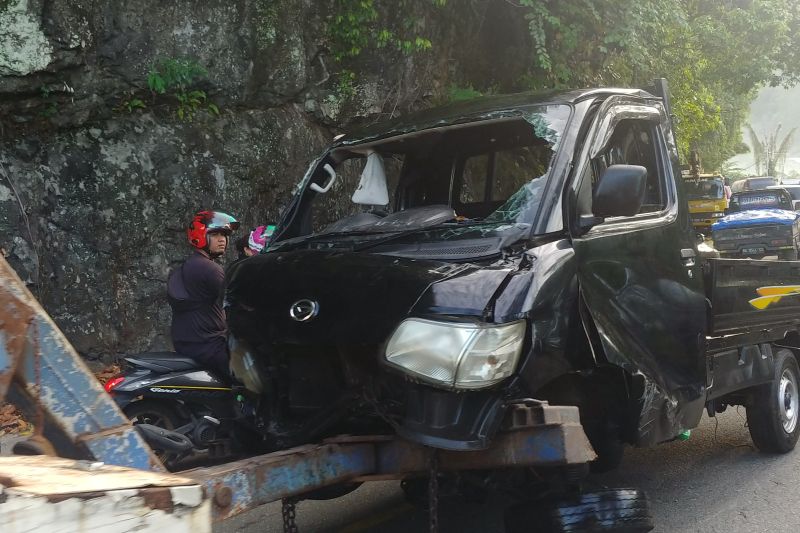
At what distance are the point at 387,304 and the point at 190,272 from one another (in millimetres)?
3307

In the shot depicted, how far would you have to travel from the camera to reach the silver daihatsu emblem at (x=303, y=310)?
124 inches

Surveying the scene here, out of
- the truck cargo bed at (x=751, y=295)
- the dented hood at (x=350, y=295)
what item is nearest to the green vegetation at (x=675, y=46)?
the truck cargo bed at (x=751, y=295)

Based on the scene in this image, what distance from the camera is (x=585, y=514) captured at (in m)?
3.21

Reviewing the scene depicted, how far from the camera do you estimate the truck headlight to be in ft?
9.33

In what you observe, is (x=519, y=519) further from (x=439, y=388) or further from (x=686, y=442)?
(x=686, y=442)

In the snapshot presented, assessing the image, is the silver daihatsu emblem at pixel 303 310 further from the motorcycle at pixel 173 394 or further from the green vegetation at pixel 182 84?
the green vegetation at pixel 182 84

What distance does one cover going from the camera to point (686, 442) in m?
6.64

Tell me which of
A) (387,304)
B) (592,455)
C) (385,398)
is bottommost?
(592,455)

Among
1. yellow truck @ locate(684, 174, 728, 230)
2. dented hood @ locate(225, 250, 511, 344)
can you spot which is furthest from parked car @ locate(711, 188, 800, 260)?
dented hood @ locate(225, 250, 511, 344)

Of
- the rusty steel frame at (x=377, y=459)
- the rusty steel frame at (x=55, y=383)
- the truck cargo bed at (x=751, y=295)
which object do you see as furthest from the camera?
the truck cargo bed at (x=751, y=295)

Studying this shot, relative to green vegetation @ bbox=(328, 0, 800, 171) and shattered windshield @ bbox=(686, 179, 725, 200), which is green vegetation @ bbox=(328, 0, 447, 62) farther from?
shattered windshield @ bbox=(686, 179, 725, 200)

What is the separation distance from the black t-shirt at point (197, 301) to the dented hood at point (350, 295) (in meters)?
2.43

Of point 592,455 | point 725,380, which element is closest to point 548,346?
point 592,455

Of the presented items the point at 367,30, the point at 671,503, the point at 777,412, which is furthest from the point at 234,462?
the point at 367,30
